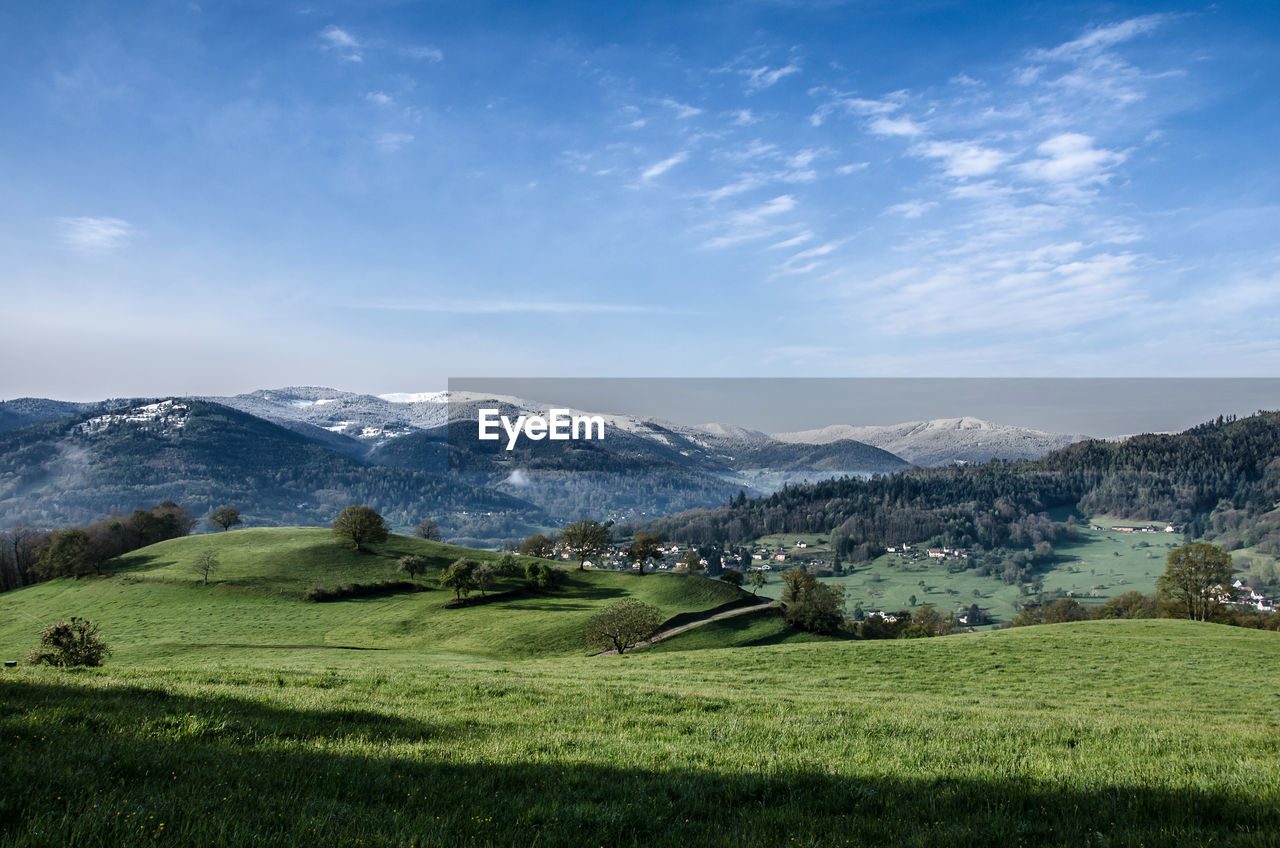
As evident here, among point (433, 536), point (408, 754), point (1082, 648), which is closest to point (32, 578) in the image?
point (433, 536)

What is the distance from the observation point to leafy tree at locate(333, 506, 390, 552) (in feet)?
378

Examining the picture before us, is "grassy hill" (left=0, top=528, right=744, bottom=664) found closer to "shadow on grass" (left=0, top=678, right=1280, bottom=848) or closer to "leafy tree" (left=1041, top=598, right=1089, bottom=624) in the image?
"shadow on grass" (left=0, top=678, right=1280, bottom=848)

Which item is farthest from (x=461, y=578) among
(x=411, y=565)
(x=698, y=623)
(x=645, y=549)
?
(x=645, y=549)

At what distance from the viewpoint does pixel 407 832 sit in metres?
6.52

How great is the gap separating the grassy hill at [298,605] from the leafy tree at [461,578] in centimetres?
247

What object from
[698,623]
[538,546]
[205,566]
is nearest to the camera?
[698,623]

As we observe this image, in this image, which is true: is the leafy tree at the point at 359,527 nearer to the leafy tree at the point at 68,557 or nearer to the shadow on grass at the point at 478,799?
the leafy tree at the point at 68,557

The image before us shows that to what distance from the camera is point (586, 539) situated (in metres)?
116

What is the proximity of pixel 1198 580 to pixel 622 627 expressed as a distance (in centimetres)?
7525

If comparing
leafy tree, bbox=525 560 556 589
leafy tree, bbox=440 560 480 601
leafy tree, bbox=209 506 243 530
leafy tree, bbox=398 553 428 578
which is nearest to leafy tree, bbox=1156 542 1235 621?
leafy tree, bbox=525 560 556 589

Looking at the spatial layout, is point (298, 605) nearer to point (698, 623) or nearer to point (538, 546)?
point (538, 546)

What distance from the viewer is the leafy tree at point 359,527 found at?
115 meters

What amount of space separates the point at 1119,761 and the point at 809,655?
35.5 meters

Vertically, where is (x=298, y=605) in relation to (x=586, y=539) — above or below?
below
